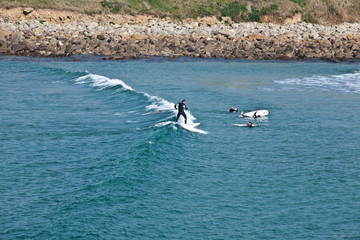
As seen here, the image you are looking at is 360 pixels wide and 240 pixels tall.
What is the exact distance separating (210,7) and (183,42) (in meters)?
30.7

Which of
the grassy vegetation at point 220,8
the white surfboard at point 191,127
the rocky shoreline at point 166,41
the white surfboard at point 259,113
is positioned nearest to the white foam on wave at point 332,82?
the rocky shoreline at point 166,41

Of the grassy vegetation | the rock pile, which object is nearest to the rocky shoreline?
the rock pile

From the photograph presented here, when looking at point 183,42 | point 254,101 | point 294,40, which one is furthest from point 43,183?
point 294,40

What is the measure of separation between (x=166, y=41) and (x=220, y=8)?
32.1 meters

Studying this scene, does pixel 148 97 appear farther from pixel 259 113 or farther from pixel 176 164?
pixel 176 164

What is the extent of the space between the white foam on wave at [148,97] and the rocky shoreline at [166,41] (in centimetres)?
1833

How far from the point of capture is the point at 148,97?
50.0m

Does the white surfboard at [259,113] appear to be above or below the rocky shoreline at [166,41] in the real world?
below

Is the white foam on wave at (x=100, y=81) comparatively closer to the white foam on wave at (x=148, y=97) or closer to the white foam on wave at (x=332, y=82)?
the white foam on wave at (x=148, y=97)

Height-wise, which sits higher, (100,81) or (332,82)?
(332,82)

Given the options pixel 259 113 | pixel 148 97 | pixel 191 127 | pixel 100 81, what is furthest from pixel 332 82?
pixel 191 127

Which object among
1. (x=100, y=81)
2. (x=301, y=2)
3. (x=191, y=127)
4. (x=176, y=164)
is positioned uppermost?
(x=301, y=2)

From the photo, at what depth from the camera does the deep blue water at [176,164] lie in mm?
21141

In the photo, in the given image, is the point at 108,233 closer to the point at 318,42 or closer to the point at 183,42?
the point at 183,42
